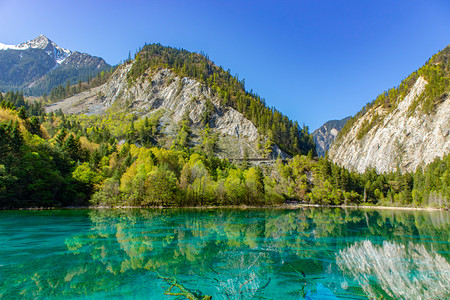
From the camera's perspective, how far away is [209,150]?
125312 mm

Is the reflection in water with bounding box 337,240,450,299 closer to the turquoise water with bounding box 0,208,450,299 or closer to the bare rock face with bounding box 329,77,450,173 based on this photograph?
the turquoise water with bounding box 0,208,450,299

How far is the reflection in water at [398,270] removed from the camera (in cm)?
1062

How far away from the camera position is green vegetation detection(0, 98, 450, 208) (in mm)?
55094

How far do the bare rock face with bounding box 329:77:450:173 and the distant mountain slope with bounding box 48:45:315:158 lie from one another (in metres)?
32.2

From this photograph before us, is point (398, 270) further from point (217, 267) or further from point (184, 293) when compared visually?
point (184, 293)

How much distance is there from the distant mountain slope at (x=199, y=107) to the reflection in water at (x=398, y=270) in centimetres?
10741

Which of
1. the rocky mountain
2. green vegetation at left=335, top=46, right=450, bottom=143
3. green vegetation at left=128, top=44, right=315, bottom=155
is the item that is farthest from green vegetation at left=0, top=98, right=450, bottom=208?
green vegetation at left=335, top=46, right=450, bottom=143

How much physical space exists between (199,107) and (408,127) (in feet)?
367

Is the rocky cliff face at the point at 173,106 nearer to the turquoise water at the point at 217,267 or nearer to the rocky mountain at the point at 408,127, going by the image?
the rocky mountain at the point at 408,127

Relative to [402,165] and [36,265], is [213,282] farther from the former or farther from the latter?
[402,165]

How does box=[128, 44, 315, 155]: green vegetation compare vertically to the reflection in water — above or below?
above

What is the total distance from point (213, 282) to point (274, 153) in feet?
402


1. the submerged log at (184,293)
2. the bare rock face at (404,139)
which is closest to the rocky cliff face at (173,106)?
the bare rock face at (404,139)

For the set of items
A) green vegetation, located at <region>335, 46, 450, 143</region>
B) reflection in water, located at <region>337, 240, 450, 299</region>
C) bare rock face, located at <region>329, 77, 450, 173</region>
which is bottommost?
reflection in water, located at <region>337, 240, 450, 299</region>
